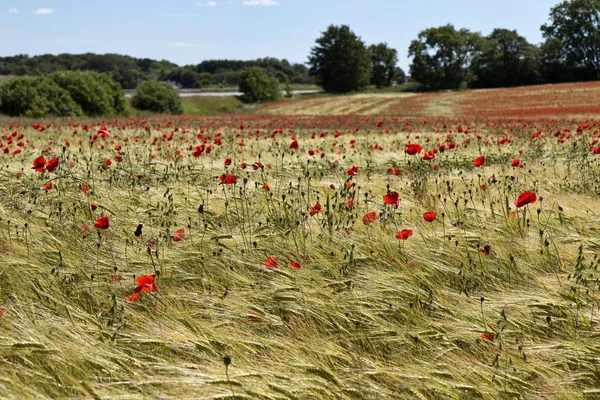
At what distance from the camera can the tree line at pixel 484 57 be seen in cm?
5675

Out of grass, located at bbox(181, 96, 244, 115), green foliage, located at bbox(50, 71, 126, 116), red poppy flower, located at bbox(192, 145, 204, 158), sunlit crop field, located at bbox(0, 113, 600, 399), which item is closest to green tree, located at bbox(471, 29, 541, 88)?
grass, located at bbox(181, 96, 244, 115)

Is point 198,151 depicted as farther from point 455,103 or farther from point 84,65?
point 84,65

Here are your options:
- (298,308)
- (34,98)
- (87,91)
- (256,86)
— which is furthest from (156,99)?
(298,308)

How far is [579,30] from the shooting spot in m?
61.3

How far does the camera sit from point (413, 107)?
35.5m

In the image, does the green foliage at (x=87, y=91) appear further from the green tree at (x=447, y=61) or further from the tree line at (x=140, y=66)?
the tree line at (x=140, y=66)

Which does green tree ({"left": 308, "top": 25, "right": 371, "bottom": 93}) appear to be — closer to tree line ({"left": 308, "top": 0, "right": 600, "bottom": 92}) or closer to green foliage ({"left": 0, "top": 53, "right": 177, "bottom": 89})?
tree line ({"left": 308, "top": 0, "right": 600, "bottom": 92})

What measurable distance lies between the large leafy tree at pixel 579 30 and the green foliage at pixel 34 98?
181 feet

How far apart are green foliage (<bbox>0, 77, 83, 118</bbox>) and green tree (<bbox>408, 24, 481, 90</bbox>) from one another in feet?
147

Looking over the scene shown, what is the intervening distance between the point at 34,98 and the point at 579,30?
197ft

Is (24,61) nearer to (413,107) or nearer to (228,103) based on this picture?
(228,103)

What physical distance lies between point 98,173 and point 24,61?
336ft

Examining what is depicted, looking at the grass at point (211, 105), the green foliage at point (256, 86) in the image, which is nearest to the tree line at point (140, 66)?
the green foliage at point (256, 86)

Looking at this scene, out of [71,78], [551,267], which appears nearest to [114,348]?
[551,267]
